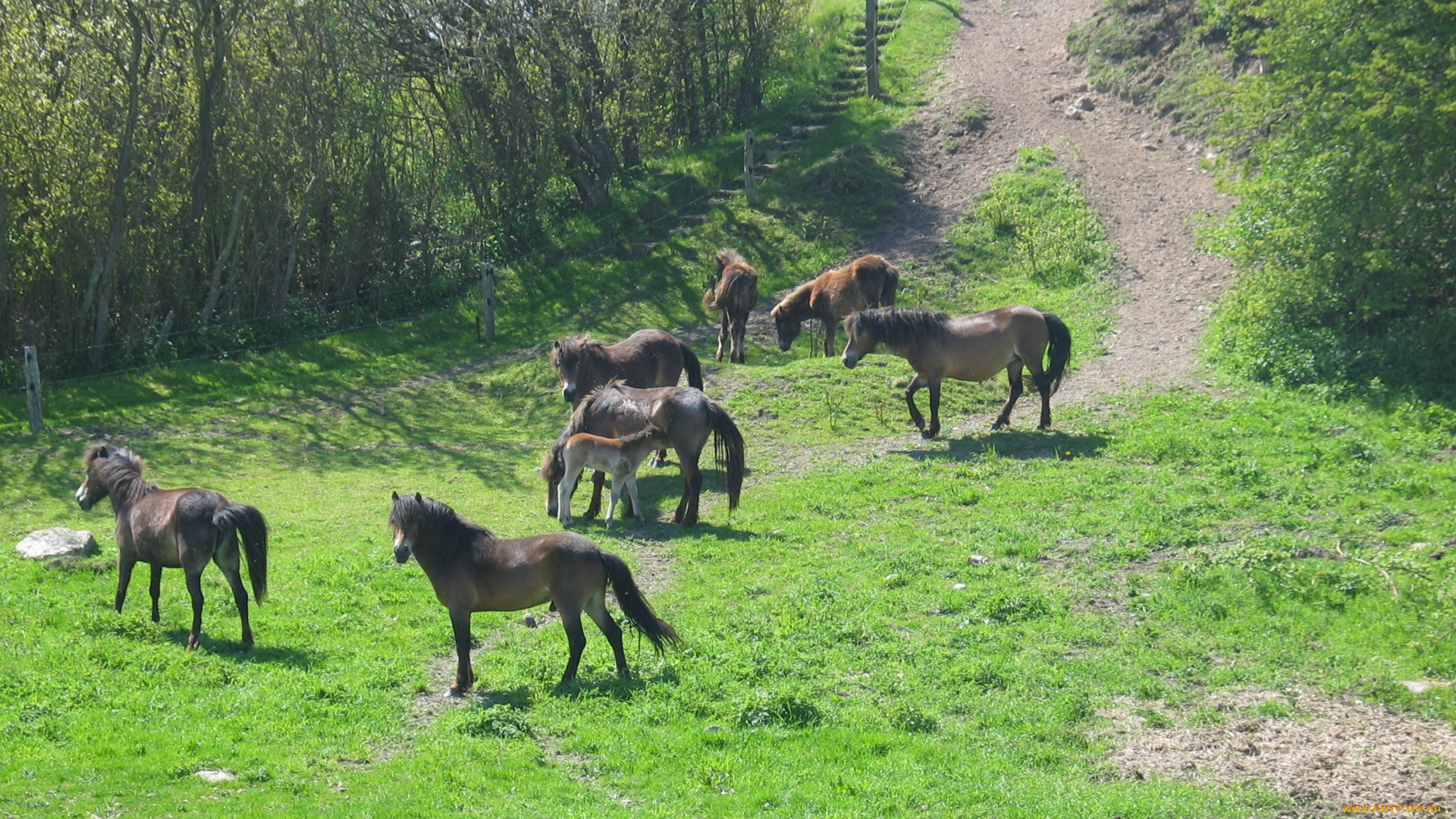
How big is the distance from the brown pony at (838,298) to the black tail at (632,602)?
1301 cm

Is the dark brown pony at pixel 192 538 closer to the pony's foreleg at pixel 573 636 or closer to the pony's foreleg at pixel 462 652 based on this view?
the pony's foreleg at pixel 462 652

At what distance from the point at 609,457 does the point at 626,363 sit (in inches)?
154

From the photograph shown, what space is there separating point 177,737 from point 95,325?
15.3 meters

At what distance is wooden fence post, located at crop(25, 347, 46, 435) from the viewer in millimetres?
17422

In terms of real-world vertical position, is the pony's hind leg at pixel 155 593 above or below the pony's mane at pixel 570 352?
below

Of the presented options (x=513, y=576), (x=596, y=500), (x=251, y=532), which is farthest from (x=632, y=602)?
(x=596, y=500)

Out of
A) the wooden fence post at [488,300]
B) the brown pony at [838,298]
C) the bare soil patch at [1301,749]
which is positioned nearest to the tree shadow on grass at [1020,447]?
the brown pony at [838,298]

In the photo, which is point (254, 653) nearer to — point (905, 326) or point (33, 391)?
point (905, 326)

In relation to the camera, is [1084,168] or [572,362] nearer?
[572,362]

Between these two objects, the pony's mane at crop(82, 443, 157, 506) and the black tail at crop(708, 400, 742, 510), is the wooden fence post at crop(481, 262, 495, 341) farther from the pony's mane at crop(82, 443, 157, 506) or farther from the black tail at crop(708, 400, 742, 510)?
the pony's mane at crop(82, 443, 157, 506)

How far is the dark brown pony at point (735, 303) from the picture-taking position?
2133 centimetres

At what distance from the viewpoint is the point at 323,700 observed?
28.1 feet

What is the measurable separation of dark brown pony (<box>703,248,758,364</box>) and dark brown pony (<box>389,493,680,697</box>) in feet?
40.9

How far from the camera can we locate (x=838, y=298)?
71.2ft
